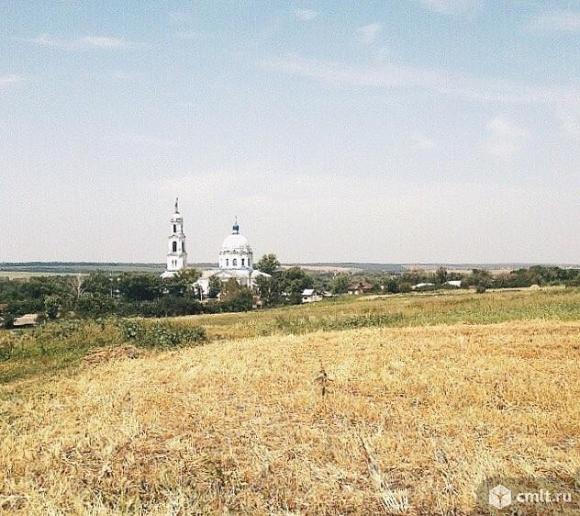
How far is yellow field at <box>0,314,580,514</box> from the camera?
7.02 m

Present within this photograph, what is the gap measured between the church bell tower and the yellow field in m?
136

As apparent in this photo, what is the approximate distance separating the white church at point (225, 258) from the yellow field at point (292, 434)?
4501 inches

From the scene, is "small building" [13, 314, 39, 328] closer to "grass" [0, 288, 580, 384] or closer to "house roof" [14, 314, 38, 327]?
"house roof" [14, 314, 38, 327]

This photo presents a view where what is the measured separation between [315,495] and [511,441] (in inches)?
120

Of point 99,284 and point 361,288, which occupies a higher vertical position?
point 99,284

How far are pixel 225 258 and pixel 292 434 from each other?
136 metres

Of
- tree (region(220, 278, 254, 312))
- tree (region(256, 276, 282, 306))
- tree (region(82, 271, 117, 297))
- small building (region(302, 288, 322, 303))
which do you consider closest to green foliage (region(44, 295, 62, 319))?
tree (region(220, 278, 254, 312))

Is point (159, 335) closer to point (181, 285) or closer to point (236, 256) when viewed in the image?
point (181, 285)

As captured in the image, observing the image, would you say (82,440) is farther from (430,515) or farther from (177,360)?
(177,360)

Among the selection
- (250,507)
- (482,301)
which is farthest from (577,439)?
(482,301)

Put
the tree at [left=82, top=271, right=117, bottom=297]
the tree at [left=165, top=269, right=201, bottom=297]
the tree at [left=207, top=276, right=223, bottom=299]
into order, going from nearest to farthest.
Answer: the tree at [left=82, top=271, right=117, bottom=297]
the tree at [left=165, top=269, right=201, bottom=297]
the tree at [left=207, top=276, right=223, bottom=299]

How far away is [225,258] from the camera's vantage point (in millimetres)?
144625

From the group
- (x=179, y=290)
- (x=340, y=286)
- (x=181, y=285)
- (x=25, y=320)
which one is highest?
(x=181, y=285)

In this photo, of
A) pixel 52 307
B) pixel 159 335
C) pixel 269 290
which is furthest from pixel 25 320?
pixel 159 335
